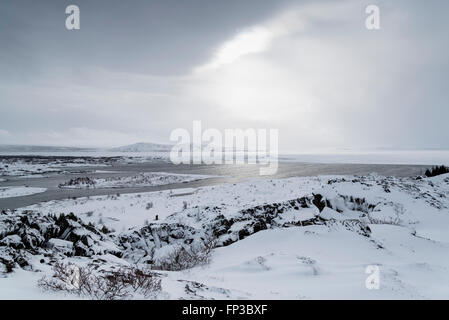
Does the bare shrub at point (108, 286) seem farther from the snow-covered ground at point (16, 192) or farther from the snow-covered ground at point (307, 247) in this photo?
the snow-covered ground at point (16, 192)

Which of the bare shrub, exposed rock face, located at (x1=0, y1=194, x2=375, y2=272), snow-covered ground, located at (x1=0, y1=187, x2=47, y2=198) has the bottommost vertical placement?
snow-covered ground, located at (x1=0, y1=187, x2=47, y2=198)

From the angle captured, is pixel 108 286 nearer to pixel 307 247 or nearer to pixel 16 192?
pixel 307 247

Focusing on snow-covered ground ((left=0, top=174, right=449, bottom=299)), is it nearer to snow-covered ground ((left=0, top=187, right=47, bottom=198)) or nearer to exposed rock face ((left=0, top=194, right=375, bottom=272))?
exposed rock face ((left=0, top=194, right=375, bottom=272))

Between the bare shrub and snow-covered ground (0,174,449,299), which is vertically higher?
the bare shrub

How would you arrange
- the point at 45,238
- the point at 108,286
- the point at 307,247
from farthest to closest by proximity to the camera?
the point at 45,238 < the point at 307,247 < the point at 108,286

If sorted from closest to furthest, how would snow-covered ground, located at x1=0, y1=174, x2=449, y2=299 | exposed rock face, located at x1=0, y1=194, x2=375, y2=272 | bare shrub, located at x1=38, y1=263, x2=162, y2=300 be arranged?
1. bare shrub, located at x1=38, y1=263, x2=162, y2=300
2. snow-covered ground, located at x1=0, y1=174, x2=449, y2=299
3. exposed rock face, located at x1=0, y1=194, x2=375, y2=272

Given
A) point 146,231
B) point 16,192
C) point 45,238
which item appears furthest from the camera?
point 16,192

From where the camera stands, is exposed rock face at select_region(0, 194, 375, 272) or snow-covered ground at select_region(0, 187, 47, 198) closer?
exposed rock face at select_region(0, 194, 375, 272)

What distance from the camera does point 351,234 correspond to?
565cm

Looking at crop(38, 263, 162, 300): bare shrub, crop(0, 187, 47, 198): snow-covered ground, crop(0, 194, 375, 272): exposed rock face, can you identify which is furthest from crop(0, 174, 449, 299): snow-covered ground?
crop(0, 187, 47, 198): snow-covered ground

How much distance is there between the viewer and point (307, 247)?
5.41m

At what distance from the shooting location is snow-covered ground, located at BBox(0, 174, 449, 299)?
349cm

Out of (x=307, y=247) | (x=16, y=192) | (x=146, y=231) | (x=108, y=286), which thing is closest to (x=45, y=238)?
(x=146, y=231)

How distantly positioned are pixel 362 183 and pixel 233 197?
908 centimetres
